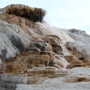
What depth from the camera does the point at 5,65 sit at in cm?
1416

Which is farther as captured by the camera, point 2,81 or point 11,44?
point 11,44

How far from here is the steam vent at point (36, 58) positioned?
1059cm

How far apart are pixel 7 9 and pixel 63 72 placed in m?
14.6

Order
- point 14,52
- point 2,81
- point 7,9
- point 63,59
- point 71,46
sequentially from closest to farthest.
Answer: point 2,81, point 14,52, point 63,59, point 71,46, point 7,9

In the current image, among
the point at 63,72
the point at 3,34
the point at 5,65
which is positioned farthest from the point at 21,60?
the point at 63,72

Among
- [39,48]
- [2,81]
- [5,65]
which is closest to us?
[2,81]

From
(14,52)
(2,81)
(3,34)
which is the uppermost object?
(3,34)

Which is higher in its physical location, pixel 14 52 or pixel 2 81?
pixel 14 52

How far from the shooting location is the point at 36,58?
15.3m

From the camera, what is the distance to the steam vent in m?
10.6

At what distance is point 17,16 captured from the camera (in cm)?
2423

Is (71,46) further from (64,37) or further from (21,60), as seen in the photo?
(21,60)

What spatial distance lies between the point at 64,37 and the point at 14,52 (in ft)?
34.4

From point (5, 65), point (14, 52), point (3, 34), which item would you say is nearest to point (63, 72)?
point (5, 65)
